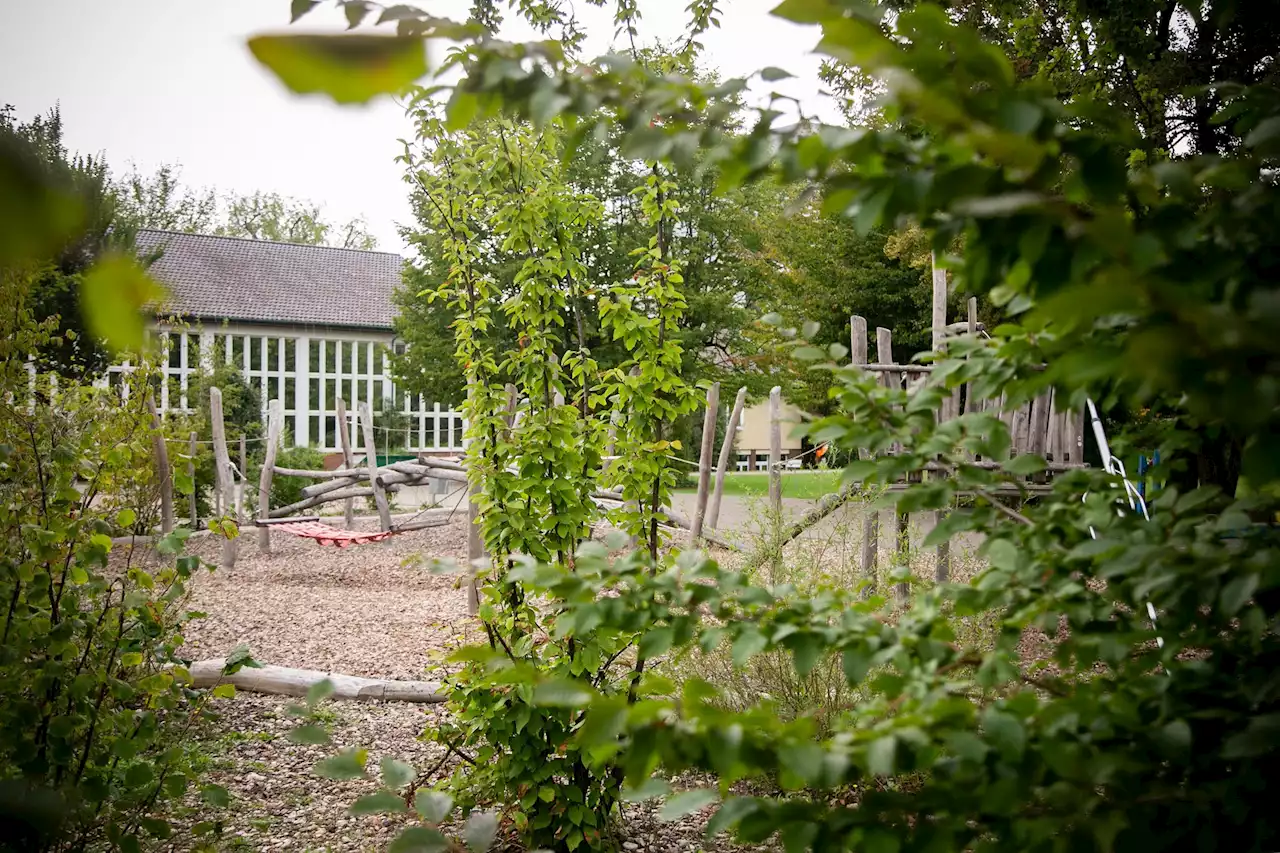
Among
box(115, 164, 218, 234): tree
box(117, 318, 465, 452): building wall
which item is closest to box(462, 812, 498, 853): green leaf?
box(117, 318, 465, 452): building wall

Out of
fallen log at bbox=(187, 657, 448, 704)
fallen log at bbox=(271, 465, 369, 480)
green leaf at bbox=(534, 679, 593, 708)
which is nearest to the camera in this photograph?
green leaf at bbox=(534, 679, 593, 708)

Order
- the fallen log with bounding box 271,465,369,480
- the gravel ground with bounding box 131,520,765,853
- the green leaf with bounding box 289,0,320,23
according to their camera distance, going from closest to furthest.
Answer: the green leaf with bounding box 289,0,320,23 → the gravel ground with bounding box 131,520,765,853 → the fallen log with bounding box 271,465,369,480

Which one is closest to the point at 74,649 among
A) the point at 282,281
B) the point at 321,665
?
the point at 321,665

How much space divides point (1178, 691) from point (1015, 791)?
0.33 m

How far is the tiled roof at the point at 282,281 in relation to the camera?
2397 centimetres

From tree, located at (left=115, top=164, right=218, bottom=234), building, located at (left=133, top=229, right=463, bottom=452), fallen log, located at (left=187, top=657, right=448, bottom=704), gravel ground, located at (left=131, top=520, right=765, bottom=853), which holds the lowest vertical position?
gravel ground, located at (left=131, top=520, right=765, bottom=853)

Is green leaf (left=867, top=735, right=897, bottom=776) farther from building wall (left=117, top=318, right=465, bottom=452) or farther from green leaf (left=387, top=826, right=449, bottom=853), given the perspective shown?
building wall (left=117, top=318, right=465, bottom=452)

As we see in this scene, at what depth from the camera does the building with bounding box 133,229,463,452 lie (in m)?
24.2

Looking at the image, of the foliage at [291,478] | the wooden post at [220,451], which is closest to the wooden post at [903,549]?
the wooden post at [220,451]

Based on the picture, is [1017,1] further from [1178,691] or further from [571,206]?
[1178,691]

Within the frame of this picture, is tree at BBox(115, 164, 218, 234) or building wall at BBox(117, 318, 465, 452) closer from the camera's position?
building wall at BBox(117, 318, 465, 452)

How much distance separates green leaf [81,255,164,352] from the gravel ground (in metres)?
2.18

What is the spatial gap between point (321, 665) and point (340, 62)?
638 cm

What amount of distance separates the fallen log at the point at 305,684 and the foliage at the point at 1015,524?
170 inches
